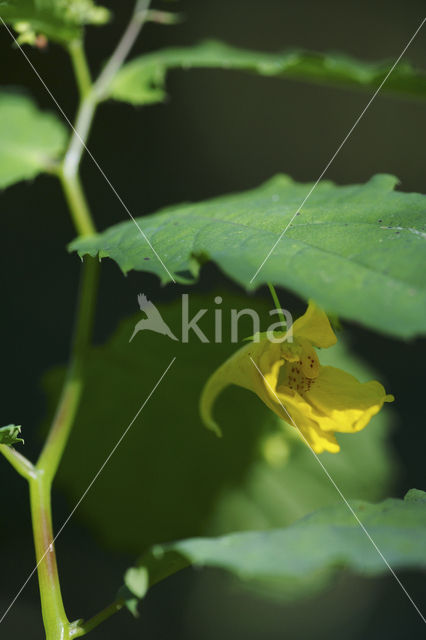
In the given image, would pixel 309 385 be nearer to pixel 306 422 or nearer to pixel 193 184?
pixel 306 422

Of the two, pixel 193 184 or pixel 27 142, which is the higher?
pixel 27 142

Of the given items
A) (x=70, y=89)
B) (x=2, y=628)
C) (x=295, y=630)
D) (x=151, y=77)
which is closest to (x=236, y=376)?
(x=151, y=77)

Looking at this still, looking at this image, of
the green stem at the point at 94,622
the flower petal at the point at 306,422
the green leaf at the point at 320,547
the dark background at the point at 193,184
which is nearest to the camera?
the green leaf at the point at 320,547

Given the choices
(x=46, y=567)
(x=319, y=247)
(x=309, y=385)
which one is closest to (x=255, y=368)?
(x=309, y=385)

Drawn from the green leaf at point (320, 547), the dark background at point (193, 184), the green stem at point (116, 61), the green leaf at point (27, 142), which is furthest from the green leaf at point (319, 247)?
the dark background at point (193, 184)

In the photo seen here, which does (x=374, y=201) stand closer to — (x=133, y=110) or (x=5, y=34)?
(x=5, y=34)

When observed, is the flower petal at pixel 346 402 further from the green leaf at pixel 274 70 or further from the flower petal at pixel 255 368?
the green leaf at pixel 274 70
